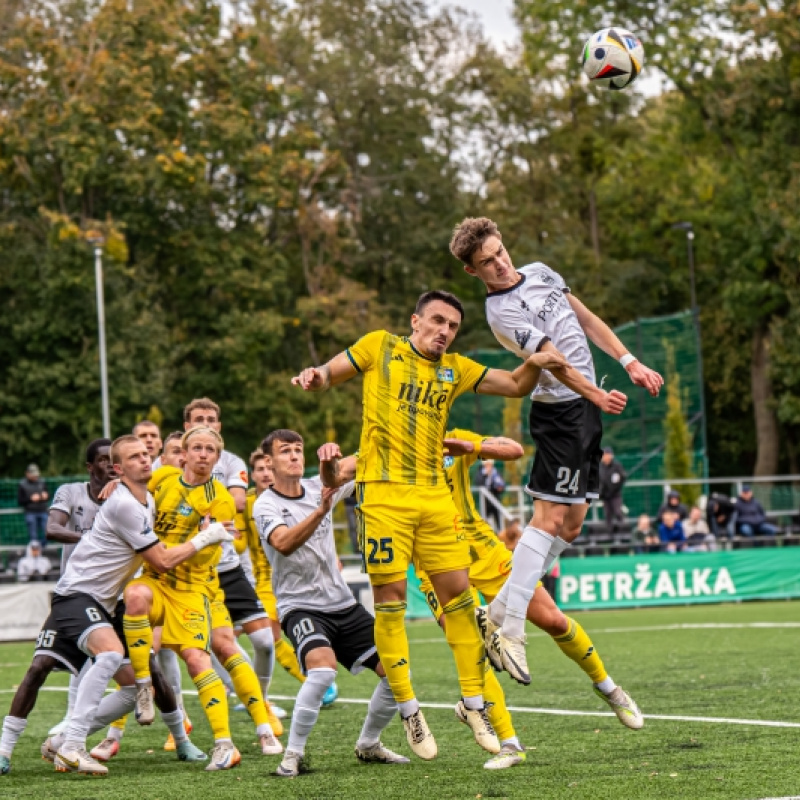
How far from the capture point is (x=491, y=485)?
81.5ft

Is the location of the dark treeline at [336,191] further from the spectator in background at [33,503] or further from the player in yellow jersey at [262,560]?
the player in yellow jersey at [262,560]

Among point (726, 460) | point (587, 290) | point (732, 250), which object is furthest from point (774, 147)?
point (726, 460)

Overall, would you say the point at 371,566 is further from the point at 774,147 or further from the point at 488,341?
the point at 488,341

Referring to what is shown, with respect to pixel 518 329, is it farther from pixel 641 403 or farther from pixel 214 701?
pixel 641 403

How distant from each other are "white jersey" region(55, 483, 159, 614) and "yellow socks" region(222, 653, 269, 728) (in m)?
0.91

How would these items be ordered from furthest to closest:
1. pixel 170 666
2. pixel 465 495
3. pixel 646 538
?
pixel 646 538, pixel 170 666, pixel 465 495

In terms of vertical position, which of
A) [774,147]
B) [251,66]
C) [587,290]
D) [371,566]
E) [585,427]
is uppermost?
[251,66]

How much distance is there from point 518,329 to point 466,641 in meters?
1.73

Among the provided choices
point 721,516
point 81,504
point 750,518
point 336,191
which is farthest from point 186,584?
point 336,191

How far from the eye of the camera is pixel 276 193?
137 feet

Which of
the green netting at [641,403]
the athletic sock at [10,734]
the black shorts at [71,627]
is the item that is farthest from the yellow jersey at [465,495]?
→ the green netting at [641,403]

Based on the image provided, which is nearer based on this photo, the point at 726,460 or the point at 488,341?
the point at 488,341

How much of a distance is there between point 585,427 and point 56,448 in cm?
3344

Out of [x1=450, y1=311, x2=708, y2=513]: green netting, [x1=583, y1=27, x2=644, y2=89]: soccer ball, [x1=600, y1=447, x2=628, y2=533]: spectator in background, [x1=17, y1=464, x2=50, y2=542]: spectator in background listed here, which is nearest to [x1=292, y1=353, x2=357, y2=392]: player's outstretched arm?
[x1=583, y1=27, x2=644, y2=89]: soccer ball
